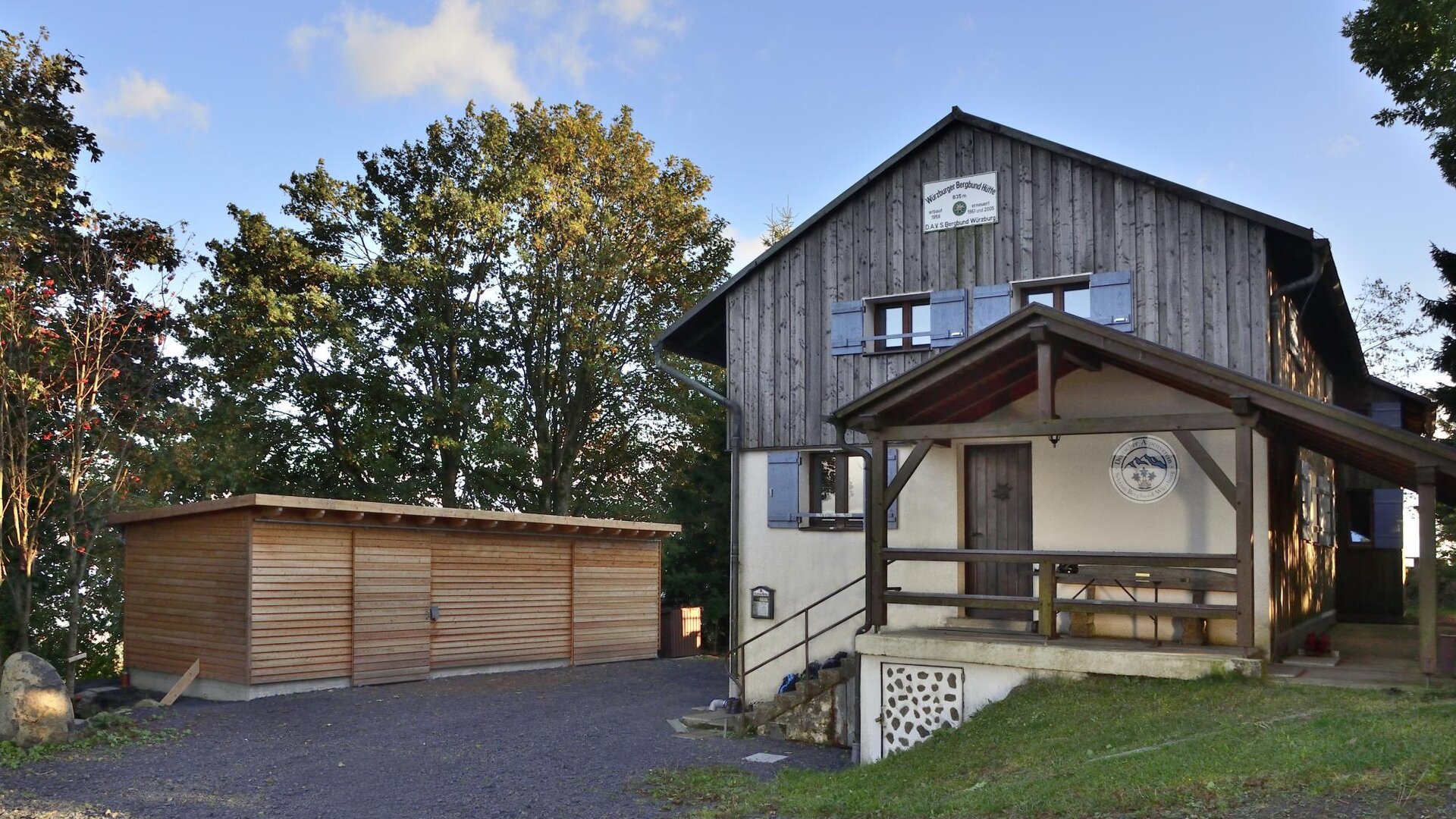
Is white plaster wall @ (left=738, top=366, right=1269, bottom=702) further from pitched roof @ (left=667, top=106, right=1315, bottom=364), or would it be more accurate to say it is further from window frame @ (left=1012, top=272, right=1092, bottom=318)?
pitched roof @ (left=667, top=106, right=1315, bottom=364)

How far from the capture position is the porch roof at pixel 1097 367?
8648 mm

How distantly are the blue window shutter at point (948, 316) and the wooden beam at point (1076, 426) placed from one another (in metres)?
2.59

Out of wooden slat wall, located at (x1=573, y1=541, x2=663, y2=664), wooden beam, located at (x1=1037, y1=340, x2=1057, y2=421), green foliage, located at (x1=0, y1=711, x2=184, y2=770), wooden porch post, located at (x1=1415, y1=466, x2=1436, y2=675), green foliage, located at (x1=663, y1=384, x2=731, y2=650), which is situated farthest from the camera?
green foliage, located at (x1=663, y1=384, x2=731, y2=650)

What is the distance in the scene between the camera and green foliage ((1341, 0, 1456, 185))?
1331 centimetres

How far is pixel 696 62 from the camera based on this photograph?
56.5ft

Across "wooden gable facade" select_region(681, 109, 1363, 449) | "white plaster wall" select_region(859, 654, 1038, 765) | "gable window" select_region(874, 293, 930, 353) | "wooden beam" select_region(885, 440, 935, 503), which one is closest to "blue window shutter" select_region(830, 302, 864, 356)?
"wooden gable facade" select_region(681, 109, 1363, 449)

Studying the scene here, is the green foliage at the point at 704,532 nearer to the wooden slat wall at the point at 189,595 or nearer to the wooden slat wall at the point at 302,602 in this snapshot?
the wooden slat wall at the point at 302,602

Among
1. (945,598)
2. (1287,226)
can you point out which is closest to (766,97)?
(1287,226)

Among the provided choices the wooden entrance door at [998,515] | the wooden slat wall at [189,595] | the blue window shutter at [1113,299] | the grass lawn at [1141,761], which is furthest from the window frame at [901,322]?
the wooden slat wall at [189,595]

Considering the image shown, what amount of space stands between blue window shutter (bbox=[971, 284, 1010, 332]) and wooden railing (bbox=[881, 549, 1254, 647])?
3169 mm

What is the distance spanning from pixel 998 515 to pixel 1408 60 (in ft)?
26.9

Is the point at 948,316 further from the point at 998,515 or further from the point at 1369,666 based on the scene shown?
the point at 1369,666

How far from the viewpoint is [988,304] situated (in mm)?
12922

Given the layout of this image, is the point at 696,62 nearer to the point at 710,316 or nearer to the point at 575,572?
the point at 710,316
